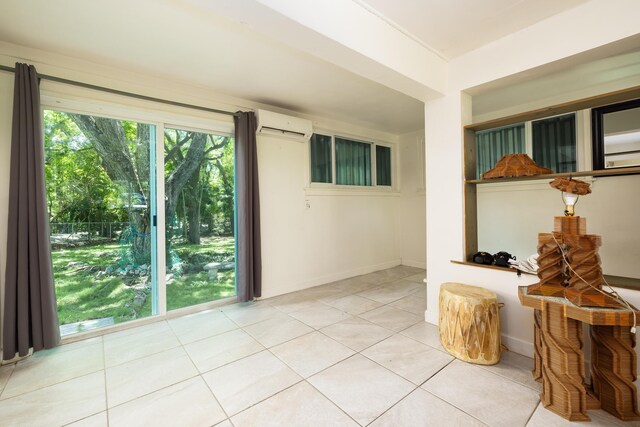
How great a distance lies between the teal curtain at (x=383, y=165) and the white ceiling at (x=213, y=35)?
207 centimetres

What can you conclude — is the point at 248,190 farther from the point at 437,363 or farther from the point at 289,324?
the point at 437,363

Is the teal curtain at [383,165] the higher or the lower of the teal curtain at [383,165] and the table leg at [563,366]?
the higher

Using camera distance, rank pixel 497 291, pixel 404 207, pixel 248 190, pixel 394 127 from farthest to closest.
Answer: pixel 404 207 < pixel 394 127 < pixel 248 190 < pixel 497 291

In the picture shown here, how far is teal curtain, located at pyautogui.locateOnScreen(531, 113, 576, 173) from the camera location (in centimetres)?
318

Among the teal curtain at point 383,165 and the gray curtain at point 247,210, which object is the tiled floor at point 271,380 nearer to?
the gray curtain at point 247,210

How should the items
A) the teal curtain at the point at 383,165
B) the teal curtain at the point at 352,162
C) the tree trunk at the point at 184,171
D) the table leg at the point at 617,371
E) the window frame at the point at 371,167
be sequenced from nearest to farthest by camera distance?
the table leg at the point at 617,371 < the tree trunk at the point at 184,171 < the window frame at the point at 371,167 < the teal curtain at the point at 352,162 < the teal curtain at the point at 383,165

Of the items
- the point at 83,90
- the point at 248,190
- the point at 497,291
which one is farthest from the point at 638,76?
the point at 83,90

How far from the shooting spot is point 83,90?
2.39m

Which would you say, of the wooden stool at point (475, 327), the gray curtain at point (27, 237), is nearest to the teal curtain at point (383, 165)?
the wooden stool at point (475, 327)

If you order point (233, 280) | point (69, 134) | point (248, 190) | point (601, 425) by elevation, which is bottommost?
point (601, 425)

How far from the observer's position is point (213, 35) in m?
2.07

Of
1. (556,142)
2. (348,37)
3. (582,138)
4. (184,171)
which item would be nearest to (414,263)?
(556,142)

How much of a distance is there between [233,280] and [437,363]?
95.1 inches

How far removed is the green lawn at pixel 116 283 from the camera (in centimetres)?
245
